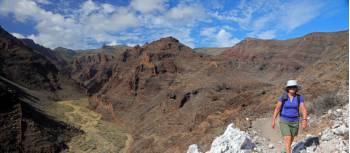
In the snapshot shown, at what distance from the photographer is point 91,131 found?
46.0 m

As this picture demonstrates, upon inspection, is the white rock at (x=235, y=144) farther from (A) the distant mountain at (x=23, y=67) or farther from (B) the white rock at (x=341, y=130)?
(A) the distant mountain at (x=23, y=67)

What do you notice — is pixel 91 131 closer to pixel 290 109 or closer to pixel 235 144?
pixel 235 144

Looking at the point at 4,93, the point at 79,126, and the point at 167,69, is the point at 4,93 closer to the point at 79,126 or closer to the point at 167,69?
the point at 79,126

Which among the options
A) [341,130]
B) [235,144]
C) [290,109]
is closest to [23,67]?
[235,144]

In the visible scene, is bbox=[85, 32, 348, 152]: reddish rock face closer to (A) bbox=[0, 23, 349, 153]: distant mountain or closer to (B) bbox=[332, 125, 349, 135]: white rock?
(A) bbox=[0, 23, 349, 153]: distant mountain

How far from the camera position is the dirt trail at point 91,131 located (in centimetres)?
3778

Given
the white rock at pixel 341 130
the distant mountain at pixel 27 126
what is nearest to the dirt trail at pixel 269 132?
the white rock at pixel 341 130

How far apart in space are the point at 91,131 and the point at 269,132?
36517mm

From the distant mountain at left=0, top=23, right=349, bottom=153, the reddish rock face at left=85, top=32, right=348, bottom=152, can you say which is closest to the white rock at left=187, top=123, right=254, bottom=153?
the distant mountain at left=0, top=23, right=349, bottom=153

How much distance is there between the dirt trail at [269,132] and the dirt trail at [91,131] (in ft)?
74.2

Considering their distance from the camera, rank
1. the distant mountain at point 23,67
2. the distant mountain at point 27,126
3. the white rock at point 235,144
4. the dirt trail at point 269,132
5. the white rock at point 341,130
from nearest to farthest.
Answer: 1. the white rock at point 341,130
2. the white rock at point 235,144
3. the dirt trail at point 269,132
4. the distant mountain at point 27,126
5. the distant mountain at point 23,67

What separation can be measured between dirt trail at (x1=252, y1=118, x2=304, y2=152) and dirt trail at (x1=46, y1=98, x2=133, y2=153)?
74.2 ft

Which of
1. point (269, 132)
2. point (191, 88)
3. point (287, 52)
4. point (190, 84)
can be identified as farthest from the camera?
point (287, 52)

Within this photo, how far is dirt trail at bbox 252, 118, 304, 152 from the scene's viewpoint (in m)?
10.9
